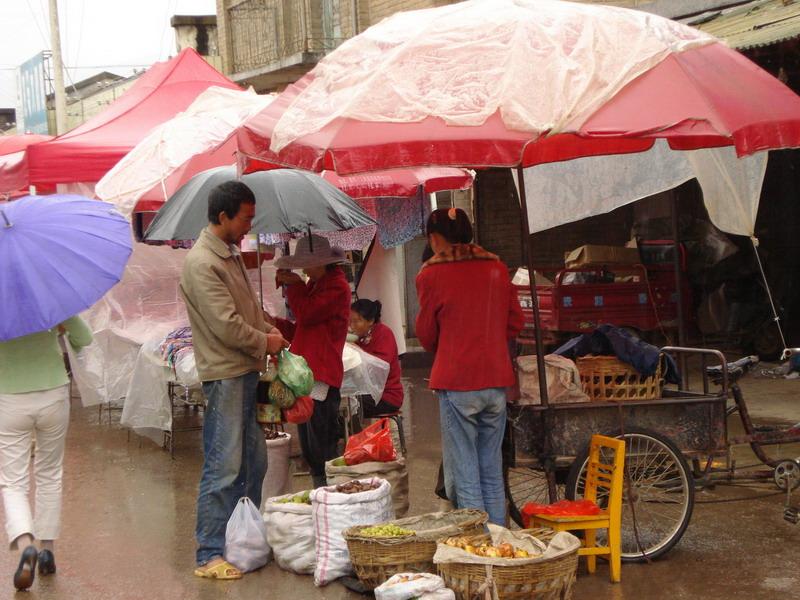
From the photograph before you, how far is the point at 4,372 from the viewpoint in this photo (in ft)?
19.6

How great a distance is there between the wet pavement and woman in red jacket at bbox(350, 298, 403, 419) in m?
0.61

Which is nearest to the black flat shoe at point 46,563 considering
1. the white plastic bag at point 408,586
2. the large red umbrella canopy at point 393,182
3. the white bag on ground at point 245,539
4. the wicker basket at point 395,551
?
the white bag on ground at point 245,539

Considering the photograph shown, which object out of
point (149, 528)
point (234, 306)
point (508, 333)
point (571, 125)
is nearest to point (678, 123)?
point (571, 125)

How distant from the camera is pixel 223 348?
19.7 ft

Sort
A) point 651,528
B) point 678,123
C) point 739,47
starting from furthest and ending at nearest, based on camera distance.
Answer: point 739,47 < point 651,528 < point 678,123

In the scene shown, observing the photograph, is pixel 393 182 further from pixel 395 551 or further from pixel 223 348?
pixel 395 551

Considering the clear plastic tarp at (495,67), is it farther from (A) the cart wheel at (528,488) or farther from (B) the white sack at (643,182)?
(A) the cart wheel at (528,488)

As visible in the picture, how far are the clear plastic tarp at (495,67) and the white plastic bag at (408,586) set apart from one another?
7.37ft

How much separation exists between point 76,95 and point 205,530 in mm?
43846

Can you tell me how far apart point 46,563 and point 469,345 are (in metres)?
2.84

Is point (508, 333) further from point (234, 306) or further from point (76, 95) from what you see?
point (76, 95)

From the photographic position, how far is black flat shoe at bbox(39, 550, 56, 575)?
6.37 meters

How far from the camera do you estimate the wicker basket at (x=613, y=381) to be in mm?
6305

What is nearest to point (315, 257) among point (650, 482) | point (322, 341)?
point (322, 341)
